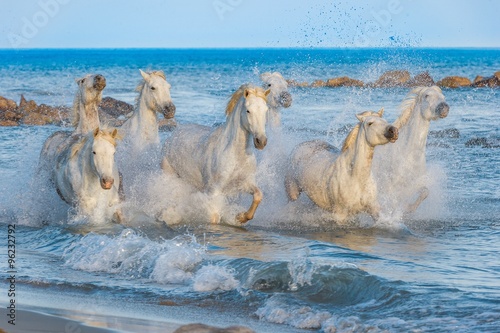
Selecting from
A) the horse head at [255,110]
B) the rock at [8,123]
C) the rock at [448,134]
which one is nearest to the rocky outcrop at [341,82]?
the rock at [8,123]

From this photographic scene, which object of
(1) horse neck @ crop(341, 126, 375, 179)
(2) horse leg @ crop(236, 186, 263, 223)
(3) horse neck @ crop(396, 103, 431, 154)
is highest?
(3) horse neck @ crop(396, 103, 431, 154)

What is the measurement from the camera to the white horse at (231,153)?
945 cm

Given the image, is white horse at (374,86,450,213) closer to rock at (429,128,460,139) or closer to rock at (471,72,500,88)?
rock at (429,128,460,139)

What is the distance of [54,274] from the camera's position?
8.24m

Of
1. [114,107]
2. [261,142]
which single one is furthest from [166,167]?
[114,107]

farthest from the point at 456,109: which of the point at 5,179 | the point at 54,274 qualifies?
the point at 54,274

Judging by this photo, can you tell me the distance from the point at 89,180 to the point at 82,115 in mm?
1479

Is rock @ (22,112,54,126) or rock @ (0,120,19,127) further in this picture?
rock @ (22,112,54,126)

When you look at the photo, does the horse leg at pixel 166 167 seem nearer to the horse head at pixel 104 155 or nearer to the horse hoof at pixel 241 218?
the horse hoof at pixel 241 218

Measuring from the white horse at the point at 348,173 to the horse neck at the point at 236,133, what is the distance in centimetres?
84

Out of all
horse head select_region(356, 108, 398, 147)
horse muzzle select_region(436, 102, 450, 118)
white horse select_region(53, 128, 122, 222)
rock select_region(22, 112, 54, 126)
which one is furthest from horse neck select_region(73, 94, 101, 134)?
rock select_region(22, 112, 54, 126)

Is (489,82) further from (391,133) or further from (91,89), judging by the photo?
(391,133)

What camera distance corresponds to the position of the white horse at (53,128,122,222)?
9477 millimetres

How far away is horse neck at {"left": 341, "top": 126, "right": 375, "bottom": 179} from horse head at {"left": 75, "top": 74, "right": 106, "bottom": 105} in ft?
10.1
